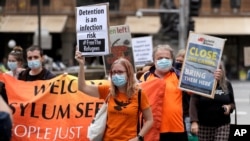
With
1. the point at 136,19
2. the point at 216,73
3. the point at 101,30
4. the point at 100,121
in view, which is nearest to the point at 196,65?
the point at 216,73

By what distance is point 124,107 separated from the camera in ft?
18.6

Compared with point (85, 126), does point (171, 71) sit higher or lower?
higher

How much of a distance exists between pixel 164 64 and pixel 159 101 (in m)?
0.35

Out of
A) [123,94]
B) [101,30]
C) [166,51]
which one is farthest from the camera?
[101,30]

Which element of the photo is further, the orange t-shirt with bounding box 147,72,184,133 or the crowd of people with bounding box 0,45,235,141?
the orange t-shirt with bounding box 147,72,184,133

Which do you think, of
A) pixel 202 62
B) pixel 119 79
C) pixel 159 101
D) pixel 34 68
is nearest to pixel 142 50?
pixel 34 68

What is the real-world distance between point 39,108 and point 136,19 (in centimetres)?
4060

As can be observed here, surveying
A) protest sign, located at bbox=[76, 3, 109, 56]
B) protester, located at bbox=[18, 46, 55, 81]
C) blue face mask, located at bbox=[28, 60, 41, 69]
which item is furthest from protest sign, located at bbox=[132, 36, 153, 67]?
protest sign, located at bbox=[76, 3, 109, 56]

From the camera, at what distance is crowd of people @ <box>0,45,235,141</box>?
570 centimetres

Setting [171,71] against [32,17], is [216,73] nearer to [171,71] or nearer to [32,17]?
[171,71]

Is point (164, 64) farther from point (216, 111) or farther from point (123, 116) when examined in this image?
point (216, 111)

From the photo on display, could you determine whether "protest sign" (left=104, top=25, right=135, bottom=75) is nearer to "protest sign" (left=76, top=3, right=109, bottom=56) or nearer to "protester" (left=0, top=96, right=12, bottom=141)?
"protest sign" (left=76, top=3, right=109, bottom=56)

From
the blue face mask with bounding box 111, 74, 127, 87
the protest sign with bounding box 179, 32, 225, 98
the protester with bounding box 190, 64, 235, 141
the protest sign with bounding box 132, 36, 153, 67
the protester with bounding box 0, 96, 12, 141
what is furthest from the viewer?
the protest sign with bounding box 132, 36, 153, 67

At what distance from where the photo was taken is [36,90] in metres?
7.61
